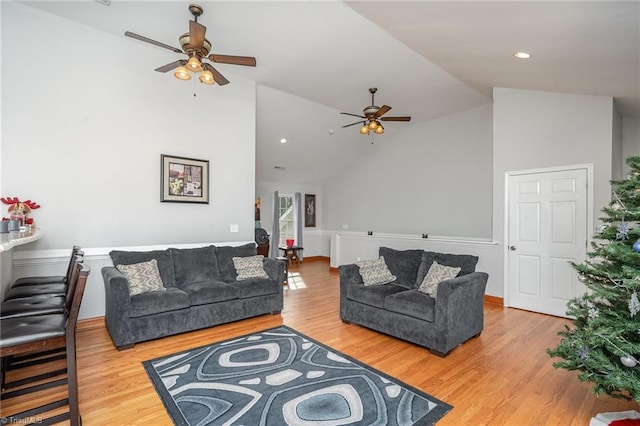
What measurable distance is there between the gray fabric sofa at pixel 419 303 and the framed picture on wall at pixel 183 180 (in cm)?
253

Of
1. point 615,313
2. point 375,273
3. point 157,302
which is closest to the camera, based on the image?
point 615,313

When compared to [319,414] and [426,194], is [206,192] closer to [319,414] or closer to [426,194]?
[319,414]

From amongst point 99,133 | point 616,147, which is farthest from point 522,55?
point 99,133

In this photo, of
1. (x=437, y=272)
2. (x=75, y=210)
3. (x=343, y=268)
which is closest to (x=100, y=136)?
(x=75, y=210)

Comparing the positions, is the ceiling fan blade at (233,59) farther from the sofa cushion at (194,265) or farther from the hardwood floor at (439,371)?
the hardwood floor at (439,371)

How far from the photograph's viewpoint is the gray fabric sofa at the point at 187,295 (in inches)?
129

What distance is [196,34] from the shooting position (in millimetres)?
2863

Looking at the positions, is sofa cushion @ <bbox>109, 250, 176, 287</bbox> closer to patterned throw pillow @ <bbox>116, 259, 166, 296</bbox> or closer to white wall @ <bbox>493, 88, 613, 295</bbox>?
patterned throw pillow @ <bbox>116, 259, 166, 296</bbox>

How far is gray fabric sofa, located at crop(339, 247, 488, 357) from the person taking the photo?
312 centimetres

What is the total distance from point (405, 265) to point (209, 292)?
2501mm

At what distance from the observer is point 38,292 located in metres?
2.74

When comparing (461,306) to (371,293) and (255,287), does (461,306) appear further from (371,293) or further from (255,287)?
(255,287)

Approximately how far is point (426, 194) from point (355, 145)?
2.31 meters

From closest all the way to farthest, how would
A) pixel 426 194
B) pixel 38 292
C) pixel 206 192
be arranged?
pixel 38 292 → pixel 206 192 → pixel 426 194
